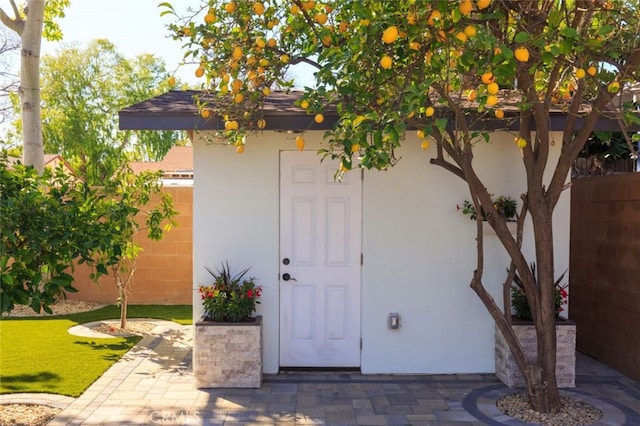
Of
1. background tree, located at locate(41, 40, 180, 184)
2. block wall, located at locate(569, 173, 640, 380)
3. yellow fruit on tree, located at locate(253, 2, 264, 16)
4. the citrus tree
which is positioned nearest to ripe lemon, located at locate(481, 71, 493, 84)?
the citrus tree

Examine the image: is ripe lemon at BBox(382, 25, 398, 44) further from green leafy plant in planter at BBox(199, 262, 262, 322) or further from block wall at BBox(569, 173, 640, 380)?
block wall at BBox(569, 173, 640, 380)

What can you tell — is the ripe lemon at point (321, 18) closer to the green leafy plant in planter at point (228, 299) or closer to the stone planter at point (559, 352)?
the green leafy plant in planter at point (228, 299)

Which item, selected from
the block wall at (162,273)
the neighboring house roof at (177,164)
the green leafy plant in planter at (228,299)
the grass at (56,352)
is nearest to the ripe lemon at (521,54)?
the green leafy plant in planter at (228,299)

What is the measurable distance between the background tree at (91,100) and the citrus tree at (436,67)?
54.2 feet

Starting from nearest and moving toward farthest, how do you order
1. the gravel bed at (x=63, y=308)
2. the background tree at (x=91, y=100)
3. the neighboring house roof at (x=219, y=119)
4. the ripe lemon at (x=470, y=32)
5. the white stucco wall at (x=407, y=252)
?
the ripe lemon at (x=470, y=32) → the neighboring house roof at (x=219, y=119) → the white stucco wall at (x=407, y=252) → the gravel bed at (x=63, y=308) → the background tree at (x=91, y=100)

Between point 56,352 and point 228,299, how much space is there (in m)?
2.63

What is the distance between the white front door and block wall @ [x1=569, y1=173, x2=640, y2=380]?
287 cm

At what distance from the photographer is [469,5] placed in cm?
376

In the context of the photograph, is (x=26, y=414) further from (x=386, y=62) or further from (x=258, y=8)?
(x=386, y=62)

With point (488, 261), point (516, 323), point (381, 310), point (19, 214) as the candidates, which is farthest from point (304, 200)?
point (19, 214)

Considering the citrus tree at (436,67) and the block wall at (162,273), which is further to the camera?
the block wall at (162,273)

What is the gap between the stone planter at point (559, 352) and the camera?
578 centimetres

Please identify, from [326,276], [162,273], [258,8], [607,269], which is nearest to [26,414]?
[326,276]

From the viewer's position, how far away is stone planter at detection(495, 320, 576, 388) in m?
5.78
